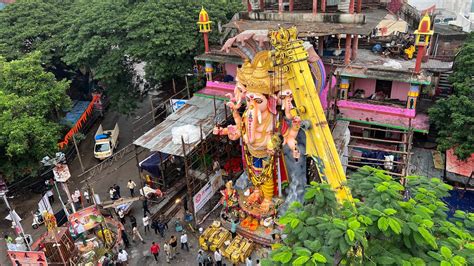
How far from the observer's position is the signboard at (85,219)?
17859mm

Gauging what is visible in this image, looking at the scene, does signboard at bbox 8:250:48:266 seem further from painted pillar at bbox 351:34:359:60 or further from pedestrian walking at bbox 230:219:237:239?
painted pillar at bbox 351:34:359:60

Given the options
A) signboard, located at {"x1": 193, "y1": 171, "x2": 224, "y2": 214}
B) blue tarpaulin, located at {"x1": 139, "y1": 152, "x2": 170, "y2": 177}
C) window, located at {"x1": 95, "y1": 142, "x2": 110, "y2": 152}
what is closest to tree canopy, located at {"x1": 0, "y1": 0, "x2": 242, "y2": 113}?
window, located at {"x1": 95, "y1": 142, "x2": 110, "y2": 152}

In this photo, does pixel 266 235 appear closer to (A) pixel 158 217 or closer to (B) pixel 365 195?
(A) pixel 158 217

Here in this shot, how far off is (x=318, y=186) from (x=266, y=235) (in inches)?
365

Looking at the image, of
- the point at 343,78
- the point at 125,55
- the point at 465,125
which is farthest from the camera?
the point at 125,55

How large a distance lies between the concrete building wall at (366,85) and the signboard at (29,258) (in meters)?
18.1

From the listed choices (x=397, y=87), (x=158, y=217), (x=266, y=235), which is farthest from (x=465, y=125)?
(x=158, y=217)

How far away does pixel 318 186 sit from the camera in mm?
8742

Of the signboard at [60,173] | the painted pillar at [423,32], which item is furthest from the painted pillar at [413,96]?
the signboard at [60,173]

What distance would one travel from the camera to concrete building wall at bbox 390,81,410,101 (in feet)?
67.5

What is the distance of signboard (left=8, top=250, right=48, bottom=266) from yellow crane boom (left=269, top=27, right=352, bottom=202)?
1210 centimetres

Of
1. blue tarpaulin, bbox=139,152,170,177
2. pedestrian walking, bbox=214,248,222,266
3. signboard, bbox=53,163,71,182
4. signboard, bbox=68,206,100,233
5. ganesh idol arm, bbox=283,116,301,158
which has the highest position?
ganesh idol arm, bbox=283,116,301,158

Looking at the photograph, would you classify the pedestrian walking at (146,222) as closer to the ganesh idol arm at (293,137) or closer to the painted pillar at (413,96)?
the ganesh idol arm at (293,137)

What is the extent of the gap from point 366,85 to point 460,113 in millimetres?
5507
